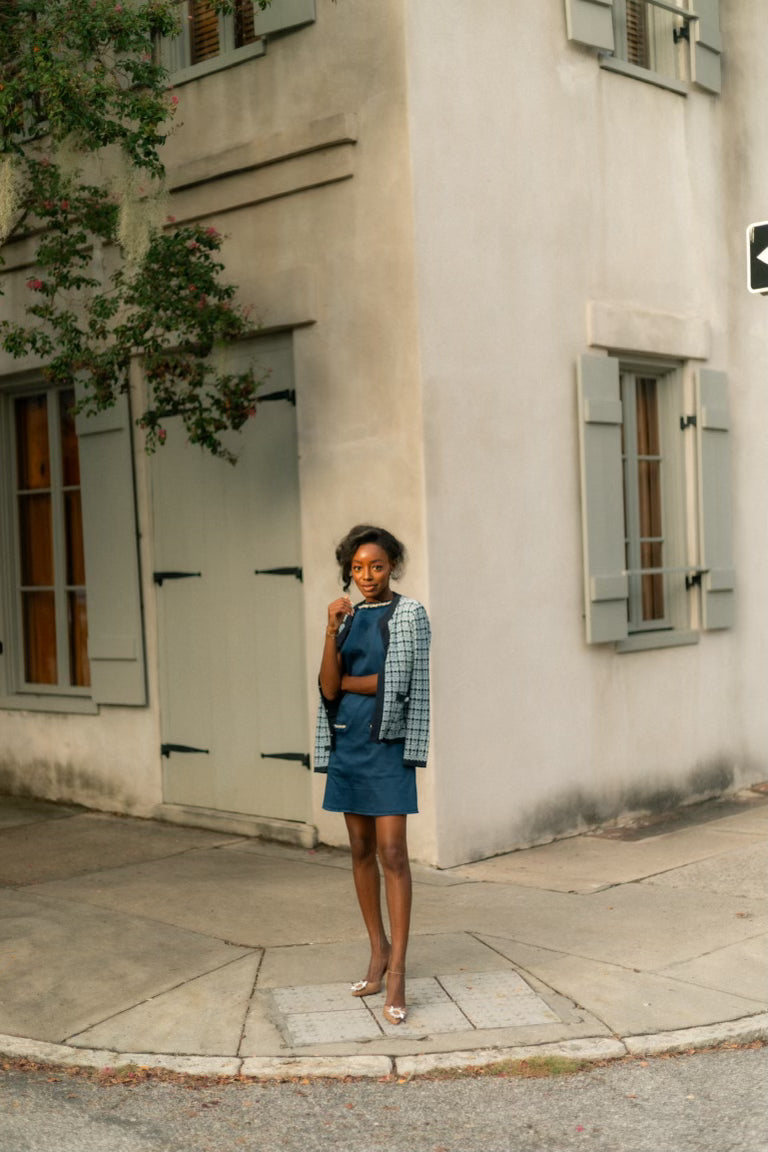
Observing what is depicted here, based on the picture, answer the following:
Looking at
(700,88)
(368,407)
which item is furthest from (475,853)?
(700,88)

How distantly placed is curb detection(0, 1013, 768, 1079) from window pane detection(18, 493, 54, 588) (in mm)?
5302

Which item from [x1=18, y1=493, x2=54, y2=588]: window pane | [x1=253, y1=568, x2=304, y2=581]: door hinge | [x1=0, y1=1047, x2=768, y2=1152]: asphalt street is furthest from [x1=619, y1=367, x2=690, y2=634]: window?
[x1=0, y1=1047, x2=768, y2=1152]: asphalt street

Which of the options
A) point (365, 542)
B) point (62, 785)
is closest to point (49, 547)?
point (62, 785)

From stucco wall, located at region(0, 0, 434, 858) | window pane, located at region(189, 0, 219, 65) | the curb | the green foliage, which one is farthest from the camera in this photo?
window pane, located at region(189, 0, 219, 65)

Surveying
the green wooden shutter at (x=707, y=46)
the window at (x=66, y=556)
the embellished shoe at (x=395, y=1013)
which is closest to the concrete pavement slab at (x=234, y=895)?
the embellished shoe at (x=395, y=1013)

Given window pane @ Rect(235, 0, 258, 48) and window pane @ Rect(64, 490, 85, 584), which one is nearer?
window pane @ Rect(235, 0, 258, 48)

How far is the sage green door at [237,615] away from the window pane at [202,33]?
1799 millimetres

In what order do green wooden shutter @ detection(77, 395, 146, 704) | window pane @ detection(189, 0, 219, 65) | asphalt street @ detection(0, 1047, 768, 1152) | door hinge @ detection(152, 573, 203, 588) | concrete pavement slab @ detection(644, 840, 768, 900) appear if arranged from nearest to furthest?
asphalt street @ detection(0, 1047, 768, 1152), concrete pavement slab @ detection(644, 840, 768, 900), window pane @ detection(189, 0, 219, 65), door hinge @ detection(152, 573, 203, 588), green wooden shutter @ detection(77, 395, 146, 704)

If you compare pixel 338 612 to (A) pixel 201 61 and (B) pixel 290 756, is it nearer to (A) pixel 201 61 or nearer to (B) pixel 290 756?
(B) pixel 290 756

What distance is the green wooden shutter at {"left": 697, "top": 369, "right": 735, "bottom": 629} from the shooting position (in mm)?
9898

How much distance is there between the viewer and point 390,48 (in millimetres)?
8094

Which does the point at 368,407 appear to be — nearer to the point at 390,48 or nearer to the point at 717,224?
the point at 390,48

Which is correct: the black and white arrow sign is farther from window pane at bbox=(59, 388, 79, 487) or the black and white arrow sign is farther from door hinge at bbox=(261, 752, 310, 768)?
window pane at bbox=(59, 388, 79, 487)

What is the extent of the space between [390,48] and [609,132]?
5.95 ft
